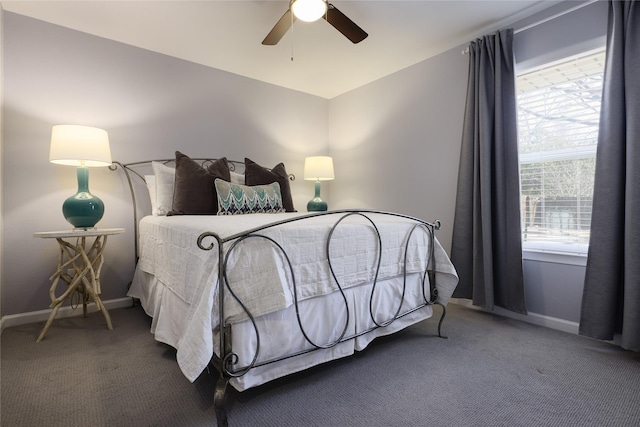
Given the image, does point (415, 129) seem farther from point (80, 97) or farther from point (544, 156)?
point (80, 97)

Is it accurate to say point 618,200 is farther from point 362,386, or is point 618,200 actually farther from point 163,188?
point 163,188

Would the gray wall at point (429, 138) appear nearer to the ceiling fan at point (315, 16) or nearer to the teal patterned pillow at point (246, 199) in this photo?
the ceiling fan at point (315, 16)

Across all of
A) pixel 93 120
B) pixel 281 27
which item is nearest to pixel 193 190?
pixel 93 120

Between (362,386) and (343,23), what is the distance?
2.11 m

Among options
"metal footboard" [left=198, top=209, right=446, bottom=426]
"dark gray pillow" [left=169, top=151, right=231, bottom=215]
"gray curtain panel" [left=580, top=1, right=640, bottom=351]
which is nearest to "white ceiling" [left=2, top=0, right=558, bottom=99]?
"gray curtain panel" [left=580, top=1, right=640, bottom=351]

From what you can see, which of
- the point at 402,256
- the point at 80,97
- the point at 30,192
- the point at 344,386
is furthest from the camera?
the point at 80,97

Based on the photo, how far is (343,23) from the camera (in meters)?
2.01

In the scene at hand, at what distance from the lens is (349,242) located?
162 cm

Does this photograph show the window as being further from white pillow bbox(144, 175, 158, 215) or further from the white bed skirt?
white pillow bbox(144, 175, 158, 215)

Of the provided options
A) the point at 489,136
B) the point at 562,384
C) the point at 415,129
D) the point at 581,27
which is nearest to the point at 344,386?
the point at 562,384

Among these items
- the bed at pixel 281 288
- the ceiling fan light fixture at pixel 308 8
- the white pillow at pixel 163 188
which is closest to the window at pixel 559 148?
the bed at pixel 281 288

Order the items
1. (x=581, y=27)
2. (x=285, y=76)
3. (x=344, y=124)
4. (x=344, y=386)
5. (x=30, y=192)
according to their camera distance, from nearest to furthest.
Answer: (x=344, y=386), (x=581, y=27), (x=30, y=192), (x=285, y=76), (x=344, y=124)

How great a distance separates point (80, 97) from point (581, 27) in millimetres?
3782

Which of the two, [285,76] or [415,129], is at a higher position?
[285,76]
